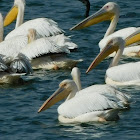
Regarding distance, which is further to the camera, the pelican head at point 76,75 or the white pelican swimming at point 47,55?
the white pelican swimming at point 47,55

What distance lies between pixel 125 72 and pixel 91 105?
1918 mm

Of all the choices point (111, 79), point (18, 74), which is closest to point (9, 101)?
point (18, 74)

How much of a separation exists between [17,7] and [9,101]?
4.53 metres

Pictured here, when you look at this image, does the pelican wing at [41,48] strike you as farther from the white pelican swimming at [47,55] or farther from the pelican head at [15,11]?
the pelican head at [15,11]

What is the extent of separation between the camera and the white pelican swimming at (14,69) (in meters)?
12.9

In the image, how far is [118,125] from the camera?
10.8 m

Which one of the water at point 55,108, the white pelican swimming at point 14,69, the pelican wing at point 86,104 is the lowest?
the water at point 55,108

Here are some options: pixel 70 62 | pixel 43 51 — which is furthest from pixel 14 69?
pixel 70 62

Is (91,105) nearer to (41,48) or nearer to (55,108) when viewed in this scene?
(55,108)

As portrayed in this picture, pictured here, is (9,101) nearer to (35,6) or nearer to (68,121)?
(68,121)

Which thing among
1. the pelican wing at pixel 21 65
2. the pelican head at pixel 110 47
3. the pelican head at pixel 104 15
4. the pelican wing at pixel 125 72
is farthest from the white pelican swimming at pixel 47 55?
the pelican head at pixel 104 15

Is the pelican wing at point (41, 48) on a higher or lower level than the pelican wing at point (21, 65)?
higher

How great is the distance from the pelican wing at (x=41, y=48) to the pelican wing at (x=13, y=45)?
0.35 meters

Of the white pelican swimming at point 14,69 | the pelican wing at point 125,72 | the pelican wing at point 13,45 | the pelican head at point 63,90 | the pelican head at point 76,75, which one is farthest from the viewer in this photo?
the pelican wing at point 13,45
